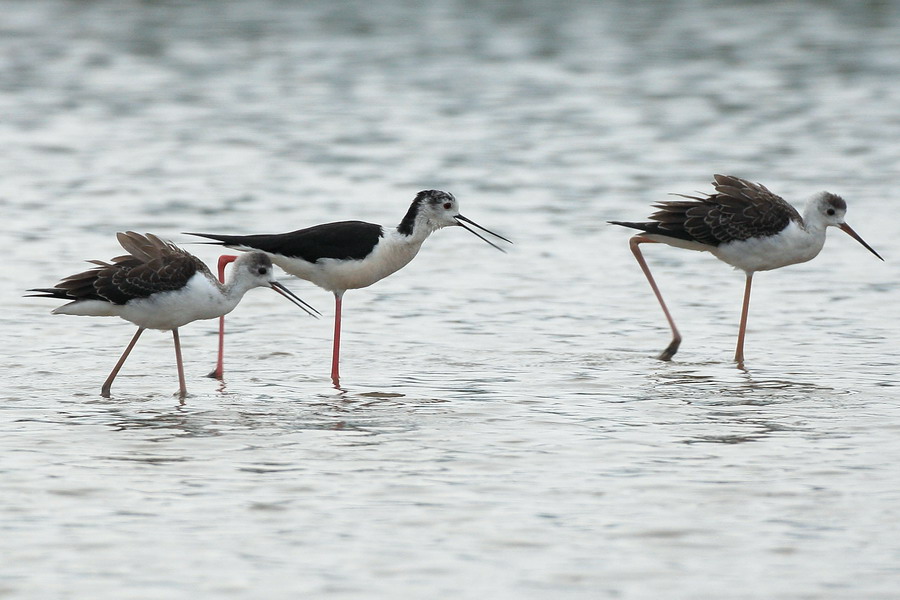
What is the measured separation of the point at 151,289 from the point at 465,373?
2.23 meters

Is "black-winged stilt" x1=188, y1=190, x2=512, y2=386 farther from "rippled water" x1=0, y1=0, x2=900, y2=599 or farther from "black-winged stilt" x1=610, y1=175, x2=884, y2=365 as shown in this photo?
"black-winged stilt" x1=610, y1=175, x2=884, y2=365

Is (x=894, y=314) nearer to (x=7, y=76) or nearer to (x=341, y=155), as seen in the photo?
(x=341, y=155)

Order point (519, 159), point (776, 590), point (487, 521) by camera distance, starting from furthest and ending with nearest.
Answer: point (519, 159), point (487, 521), point (776, 590)

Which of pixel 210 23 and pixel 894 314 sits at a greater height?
pixel 210 23

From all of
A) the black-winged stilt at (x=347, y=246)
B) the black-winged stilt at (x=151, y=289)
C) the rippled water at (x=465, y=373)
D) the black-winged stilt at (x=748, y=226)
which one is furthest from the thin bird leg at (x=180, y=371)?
the black-winged stilt at (x=748, y=226)

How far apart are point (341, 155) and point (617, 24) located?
17.8 m

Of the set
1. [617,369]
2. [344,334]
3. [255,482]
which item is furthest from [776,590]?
[344,334]

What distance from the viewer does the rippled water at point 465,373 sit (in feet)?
21.7

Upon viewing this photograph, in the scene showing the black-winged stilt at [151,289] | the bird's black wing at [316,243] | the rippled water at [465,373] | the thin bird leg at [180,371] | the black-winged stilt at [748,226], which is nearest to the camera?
the rippled water at [465,373]

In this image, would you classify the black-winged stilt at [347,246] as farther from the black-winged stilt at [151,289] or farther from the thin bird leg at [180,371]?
the thin bird leg at [180,371]

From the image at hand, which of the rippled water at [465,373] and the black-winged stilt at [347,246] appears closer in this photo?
the rippled water at [465,373]

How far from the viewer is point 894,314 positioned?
39.9ft

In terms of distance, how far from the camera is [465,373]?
1043 cm

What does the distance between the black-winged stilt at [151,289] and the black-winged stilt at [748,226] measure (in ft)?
10.4
